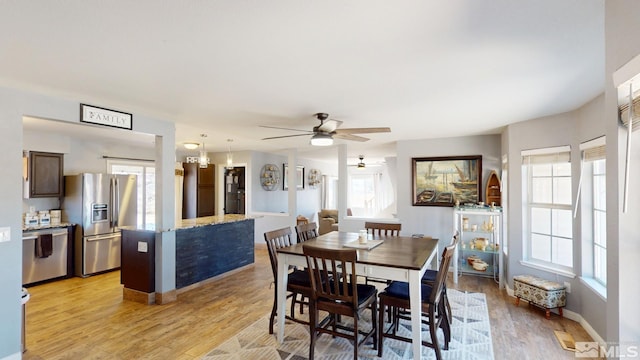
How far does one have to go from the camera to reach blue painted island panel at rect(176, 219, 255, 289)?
14.1ft

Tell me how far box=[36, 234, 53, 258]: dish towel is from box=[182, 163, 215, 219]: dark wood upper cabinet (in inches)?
97.3

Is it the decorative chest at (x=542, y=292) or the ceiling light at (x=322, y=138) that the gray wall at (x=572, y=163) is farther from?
the ceiling light at (x=322, y=138)

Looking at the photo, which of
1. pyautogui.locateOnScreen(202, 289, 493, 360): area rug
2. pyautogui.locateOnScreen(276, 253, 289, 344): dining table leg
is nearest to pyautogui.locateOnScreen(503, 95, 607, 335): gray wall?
pyautogui.locateOnScreen(202, 289, 493, 360): area rug

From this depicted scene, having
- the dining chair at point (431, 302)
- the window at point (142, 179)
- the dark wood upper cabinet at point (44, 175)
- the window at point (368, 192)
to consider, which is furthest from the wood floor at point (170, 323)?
the window at point (368, 192)

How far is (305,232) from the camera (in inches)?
155

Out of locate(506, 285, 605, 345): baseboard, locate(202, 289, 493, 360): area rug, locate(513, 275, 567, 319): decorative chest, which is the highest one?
locate(513, 275, 567, 319): decorative chest

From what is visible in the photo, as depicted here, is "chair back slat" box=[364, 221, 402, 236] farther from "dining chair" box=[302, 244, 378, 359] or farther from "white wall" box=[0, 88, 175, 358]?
"white wall" box=[0, 88, 175, 358]

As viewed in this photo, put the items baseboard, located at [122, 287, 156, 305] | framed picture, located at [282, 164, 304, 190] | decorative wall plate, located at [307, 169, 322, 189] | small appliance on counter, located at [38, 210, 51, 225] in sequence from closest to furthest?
1. baseboard, located at [122, 287, 156, 305]
2. small appliance on counter, located at [38, 210, 51, 225]
3. framed picture, located at [282, 164, 304, 190]
4. decorative wall plate, located at [307, 169, 322, 189]

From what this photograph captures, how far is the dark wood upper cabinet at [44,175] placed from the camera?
15.8 feet

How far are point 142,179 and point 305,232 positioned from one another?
15.2 feet

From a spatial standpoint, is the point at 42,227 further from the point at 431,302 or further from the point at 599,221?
the point at 599,221

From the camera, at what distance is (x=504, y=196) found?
473cm

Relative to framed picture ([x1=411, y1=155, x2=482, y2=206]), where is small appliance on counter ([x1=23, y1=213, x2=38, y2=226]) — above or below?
below

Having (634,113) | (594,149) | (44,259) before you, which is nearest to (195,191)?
(44,259)
